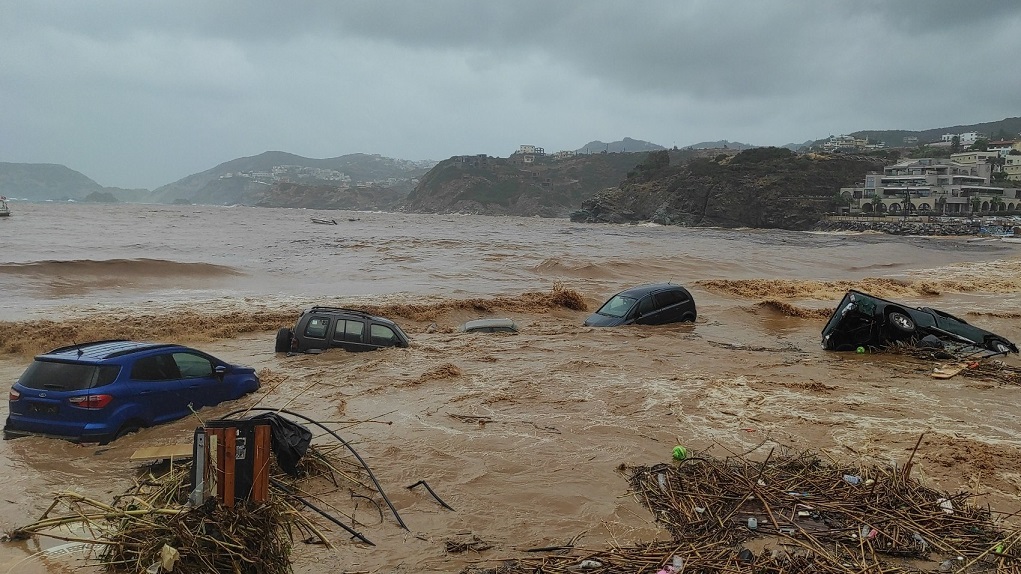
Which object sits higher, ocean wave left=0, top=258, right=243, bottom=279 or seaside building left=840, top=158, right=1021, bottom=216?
seaside building left=840, top=158, right=1021, bottom=216

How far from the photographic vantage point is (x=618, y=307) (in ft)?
58.2

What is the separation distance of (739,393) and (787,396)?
2.48ft

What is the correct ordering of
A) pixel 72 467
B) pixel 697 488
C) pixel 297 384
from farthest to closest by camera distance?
pixel 297 384, pixel 72 467, pixel 697 488

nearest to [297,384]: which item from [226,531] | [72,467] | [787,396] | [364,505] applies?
[72,467]

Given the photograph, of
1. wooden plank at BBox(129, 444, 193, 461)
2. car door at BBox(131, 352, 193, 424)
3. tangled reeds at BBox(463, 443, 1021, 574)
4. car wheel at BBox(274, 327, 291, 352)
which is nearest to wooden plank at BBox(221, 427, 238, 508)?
tangled reeds at BBox(463, 443, 1021, 574)

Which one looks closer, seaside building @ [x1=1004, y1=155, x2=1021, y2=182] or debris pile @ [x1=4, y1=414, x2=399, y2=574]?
debris pile @ [x1=4, y1=414, x2=399, y2=574]

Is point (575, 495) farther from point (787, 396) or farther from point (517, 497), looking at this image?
point (787, 396)

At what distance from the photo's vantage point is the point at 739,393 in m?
10.6

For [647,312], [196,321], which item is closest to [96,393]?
[196,321]

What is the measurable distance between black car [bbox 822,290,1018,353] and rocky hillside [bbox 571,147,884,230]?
104870 mm

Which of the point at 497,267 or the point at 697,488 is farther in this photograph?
the point at 497,267

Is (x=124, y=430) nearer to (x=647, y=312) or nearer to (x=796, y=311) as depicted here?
(x=647, y=312)

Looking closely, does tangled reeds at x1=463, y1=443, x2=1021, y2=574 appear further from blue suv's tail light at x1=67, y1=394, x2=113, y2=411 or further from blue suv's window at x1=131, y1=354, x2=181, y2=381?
blue suv's window at x1=131, y1=354, x2=181, y2=381

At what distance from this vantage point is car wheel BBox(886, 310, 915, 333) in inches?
534
